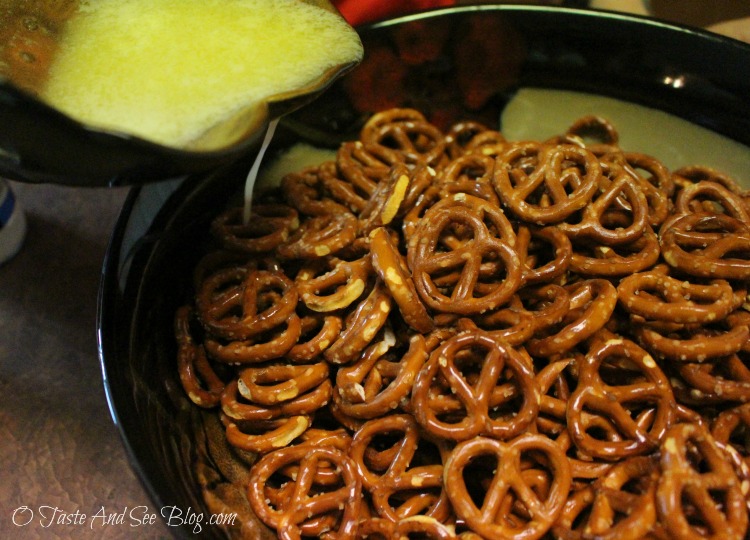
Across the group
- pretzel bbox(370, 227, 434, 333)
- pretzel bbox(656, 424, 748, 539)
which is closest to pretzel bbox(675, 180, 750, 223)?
pretzel bbox(656, 424, 748, 539)

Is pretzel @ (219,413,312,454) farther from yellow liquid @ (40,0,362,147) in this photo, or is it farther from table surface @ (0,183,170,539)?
yellow liquid @ (40,0,362,147)

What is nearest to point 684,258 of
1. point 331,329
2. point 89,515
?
point 331,329

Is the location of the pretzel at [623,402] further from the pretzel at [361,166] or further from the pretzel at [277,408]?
the pretzel at [361,166]

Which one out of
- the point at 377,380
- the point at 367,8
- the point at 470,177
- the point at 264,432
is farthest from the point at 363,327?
the point at 367,8

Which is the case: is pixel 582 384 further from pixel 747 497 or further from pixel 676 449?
pixel 747 497

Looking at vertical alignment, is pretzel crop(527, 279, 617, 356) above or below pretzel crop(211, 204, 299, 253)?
above

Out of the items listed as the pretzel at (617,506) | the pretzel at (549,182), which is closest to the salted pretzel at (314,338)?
the pretzel at (549,182)

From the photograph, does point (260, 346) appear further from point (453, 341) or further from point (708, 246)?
point (708, 246)
